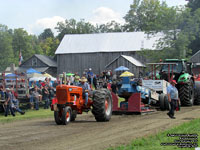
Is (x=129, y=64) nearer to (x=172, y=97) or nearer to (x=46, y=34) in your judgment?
(x=172, y=97)

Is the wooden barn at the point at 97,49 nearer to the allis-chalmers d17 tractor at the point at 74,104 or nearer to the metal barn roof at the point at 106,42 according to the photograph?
the metal barn roof at the point at 106,42

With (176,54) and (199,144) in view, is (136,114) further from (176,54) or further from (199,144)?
(176,54)

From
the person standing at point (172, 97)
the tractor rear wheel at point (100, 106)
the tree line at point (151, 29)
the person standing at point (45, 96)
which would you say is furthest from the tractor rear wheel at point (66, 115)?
the tree line at point (151, 29)

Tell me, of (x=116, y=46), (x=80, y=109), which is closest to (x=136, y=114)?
(x=80, y=109)

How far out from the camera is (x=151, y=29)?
5266cm

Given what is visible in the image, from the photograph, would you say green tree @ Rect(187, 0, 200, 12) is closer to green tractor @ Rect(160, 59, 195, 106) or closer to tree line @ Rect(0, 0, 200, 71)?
tree line @ Rect(0, 0, 200, 71)

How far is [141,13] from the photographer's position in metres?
84.4

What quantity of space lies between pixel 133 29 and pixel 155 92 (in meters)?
69.9

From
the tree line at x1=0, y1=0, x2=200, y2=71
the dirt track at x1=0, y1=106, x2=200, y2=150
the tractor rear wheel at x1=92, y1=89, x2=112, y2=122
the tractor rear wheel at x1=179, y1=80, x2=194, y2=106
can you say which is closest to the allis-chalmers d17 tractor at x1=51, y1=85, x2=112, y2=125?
the tractor rear wheel at x1=92, y1=89, x2=112, y2=122

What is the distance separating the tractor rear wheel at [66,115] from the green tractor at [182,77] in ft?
27.2

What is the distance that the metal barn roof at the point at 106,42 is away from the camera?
58.7 m

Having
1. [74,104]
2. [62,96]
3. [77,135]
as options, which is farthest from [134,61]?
[77,135]

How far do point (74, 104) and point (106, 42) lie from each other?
4790 centimetres

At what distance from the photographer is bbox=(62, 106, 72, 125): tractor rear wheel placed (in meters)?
13.4
